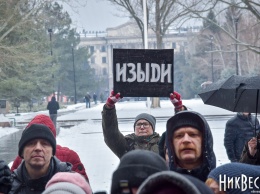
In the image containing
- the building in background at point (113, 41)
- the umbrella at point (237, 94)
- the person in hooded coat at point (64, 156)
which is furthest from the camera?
the building in background at point (113, 41)

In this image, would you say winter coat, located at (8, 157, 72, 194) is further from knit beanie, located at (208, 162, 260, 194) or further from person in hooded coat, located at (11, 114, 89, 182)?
knit beanie, located at (208, 162, 260, 194)

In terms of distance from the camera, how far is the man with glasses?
13.4 ft

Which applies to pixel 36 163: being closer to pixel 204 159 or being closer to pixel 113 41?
pixel 204 159

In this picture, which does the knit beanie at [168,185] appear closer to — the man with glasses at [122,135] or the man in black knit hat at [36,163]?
the man in black knit hat at [36,163]

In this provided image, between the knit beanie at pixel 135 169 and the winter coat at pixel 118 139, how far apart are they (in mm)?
1941

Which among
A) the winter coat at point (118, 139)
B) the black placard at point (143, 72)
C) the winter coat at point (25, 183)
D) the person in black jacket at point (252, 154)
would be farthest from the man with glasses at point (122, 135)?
the person in black jacket at point (252, 154)

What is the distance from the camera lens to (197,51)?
2857 inches

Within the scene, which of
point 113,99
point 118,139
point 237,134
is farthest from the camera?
point 237,134

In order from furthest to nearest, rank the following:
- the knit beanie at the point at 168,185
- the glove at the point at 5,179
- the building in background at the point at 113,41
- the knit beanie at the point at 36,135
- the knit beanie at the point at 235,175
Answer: the building in background at the point at 113,41 → the knit beanie at the point at 36,135 → the glove at the point at 5,179 → the knit beanie at the point at 235,175 → the knit beanie at the point at 168,185

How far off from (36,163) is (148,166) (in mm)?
1610

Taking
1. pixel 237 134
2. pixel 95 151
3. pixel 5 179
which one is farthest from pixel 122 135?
pixel 95 151

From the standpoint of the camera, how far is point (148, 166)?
82.8 inches

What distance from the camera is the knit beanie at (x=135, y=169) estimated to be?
2.07 m

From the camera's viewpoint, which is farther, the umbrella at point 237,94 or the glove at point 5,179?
the umbrella at point 237,94
